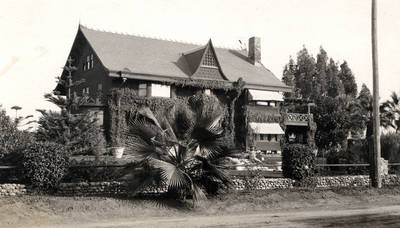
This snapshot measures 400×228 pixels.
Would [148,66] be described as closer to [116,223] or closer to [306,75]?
[116,223]

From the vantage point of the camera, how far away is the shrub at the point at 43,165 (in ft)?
49.1

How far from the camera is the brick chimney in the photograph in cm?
4478

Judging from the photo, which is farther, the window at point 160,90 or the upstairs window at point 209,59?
the upstairs window at point 209,59

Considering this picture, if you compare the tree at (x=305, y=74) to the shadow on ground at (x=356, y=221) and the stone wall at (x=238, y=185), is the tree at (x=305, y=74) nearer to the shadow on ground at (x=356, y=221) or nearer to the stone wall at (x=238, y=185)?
the stone wall at (x=238, y=185)

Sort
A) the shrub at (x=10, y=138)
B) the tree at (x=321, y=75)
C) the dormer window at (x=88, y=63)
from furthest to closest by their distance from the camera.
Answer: the tree at (x=321, y=75)
the dormer window at (x=88, y=63)
the shrub at (x=10, y=138)

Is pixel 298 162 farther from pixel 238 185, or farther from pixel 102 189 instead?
pixel 102 189

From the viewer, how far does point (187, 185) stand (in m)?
14.7

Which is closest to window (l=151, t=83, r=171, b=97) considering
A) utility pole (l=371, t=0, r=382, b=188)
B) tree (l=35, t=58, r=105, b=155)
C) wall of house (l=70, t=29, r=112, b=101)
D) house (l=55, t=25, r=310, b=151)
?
house (l=55, t=25, r=310, b=151)

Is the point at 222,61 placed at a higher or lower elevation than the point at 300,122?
higher

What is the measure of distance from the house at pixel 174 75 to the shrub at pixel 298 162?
17.1 metres

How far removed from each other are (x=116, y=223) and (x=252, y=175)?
8.09 m

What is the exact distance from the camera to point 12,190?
49.2ft

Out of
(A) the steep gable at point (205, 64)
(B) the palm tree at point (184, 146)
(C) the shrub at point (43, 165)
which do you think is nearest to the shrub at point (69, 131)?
(C) the shrub at point (43, 165)

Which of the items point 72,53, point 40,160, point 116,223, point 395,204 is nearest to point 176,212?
point 116,223
